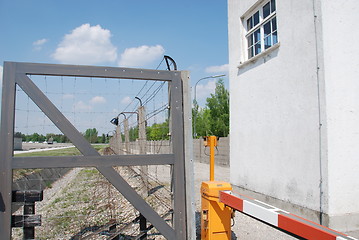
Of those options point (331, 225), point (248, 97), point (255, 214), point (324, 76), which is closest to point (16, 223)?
point (255, 214)

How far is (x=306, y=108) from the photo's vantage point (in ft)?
20.0

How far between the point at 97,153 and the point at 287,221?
201cm

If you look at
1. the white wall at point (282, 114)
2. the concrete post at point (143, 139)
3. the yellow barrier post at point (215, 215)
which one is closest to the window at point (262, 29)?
the white wall at point (282, 114)

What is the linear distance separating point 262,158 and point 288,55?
8.49 ft

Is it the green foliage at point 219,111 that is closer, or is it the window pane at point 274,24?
the window pane at point 274,24

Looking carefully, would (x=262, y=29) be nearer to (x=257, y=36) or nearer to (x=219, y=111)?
(x=257, y=36)

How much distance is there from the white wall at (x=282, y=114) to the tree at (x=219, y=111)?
27845mm

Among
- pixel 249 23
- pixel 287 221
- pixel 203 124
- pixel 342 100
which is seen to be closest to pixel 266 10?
pixel 249 23

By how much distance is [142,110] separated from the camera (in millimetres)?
8500

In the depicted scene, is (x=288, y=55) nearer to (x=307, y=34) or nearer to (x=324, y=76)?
(x=307, y=34)

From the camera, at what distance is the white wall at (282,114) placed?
5.95 metres

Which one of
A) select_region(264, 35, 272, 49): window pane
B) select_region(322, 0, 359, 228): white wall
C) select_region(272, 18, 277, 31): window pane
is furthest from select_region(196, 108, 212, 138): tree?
select_region(322, 0, 359, 228): white wall

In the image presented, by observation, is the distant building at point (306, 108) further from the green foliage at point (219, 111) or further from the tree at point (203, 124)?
the tree at point (203, 124)

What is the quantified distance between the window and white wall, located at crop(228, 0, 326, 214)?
0.33 m
